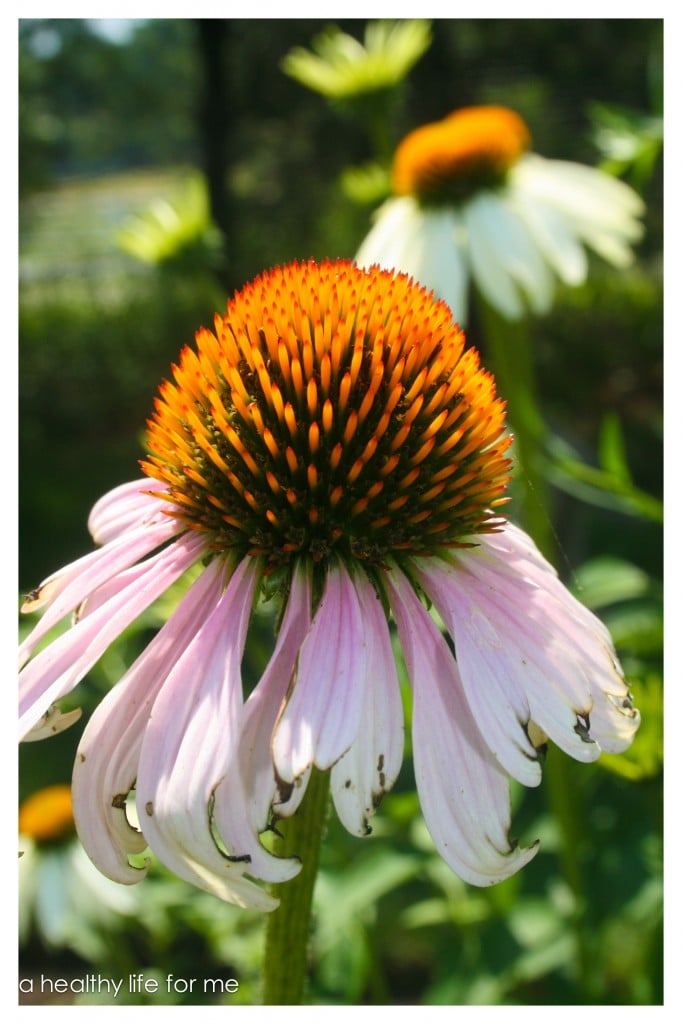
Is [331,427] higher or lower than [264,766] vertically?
higher

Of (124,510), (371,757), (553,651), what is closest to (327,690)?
(371,757)

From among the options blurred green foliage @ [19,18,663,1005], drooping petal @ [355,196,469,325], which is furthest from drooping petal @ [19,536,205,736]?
drooping petal @ [355,196,469,325]

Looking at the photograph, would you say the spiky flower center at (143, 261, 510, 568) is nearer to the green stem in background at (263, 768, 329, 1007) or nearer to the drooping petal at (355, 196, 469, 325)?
the green stem in background at (263, 768, 329, 1007)

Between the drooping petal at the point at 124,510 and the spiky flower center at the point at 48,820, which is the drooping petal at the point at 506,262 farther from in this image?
the spiky flower center at the point at 48,820

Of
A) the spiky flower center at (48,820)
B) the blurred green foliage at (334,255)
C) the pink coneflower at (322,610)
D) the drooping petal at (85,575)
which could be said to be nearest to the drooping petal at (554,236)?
the blurred green foliage at (334,255)

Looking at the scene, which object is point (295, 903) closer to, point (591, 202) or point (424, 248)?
point (424, 248)


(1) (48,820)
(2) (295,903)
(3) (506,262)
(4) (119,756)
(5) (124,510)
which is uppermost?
(3) (506,262)
